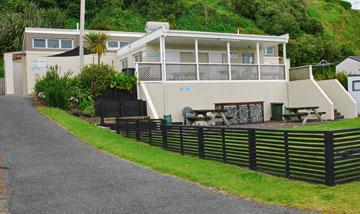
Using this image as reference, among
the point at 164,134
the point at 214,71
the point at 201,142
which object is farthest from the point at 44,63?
the point at 201,142

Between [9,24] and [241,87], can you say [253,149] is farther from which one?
[9,24]

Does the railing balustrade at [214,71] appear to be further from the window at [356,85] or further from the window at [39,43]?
the window at [39,43]

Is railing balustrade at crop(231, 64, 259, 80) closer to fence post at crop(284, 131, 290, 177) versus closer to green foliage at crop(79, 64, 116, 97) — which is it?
green foliage at crop(79, 64, 116, 97)

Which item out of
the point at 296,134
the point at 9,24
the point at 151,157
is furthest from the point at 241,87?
the point at 9,24

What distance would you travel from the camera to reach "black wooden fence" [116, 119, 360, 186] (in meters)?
8.36

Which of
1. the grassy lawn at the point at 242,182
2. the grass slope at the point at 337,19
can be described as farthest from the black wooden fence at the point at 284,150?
the grass slope at the point at 337,19

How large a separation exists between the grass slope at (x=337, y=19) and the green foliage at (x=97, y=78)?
192 feet

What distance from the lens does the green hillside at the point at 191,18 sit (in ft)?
149

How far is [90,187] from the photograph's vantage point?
28.3ft

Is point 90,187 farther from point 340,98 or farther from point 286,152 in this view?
point 340,98

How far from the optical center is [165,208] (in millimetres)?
7090

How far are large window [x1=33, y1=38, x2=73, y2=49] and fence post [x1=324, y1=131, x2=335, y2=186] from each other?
83.7 ft

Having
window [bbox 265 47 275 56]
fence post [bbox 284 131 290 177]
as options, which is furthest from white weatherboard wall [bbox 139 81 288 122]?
fence post [bbox 284 131 290 177]

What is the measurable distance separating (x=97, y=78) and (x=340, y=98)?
12.8m
